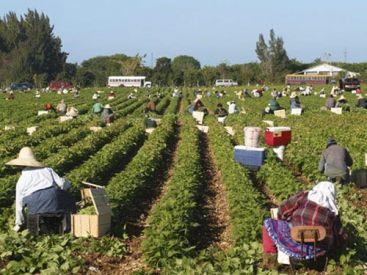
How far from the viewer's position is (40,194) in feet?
30.1

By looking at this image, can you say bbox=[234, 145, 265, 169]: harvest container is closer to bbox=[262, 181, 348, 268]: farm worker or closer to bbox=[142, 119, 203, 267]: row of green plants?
bbox=[142, 119, 203, 267]: row of green plants

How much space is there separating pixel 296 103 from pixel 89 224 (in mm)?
26162

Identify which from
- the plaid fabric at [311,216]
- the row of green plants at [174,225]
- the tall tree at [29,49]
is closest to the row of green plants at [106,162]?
the row of green plants at [174,225]

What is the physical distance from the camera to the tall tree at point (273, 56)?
112 meters

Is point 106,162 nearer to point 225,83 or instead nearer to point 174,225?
point 174,225

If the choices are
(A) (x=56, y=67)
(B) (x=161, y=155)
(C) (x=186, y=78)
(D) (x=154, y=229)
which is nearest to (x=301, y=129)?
(B) (x=161, y=155)

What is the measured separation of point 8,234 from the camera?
906cm

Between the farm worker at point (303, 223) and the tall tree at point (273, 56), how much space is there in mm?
102180

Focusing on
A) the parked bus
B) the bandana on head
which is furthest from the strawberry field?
the parked bus

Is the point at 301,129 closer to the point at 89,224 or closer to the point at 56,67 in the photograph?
the point at 89,224

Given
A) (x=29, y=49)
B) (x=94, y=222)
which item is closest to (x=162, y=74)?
(x=29, y=49)

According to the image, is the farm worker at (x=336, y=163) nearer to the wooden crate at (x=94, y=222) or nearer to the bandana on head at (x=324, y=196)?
the bandana on head at (x=324, y=196)

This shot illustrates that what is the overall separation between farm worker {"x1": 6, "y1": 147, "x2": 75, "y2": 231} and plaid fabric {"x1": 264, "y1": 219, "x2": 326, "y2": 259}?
121 inches

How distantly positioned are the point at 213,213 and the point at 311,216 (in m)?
3.94
